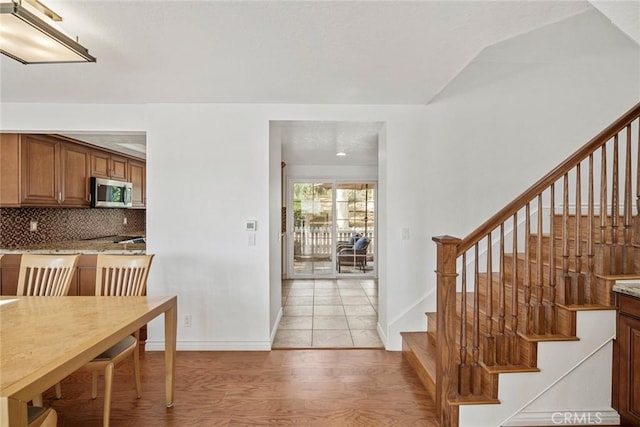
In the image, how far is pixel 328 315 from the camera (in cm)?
418

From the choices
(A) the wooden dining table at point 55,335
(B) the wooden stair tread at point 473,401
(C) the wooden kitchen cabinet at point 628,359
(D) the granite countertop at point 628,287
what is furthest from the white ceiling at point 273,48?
(B) the wooden stair tread at point 473,401

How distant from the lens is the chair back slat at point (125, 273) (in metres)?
2.40

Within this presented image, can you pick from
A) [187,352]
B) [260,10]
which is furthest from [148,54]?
[187,352]

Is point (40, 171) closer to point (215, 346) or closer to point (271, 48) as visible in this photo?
point (215, 346)

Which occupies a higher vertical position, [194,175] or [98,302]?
[194,175]

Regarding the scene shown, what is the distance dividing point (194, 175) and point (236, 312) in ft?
4.44

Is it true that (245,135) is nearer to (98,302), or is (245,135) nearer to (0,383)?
(98,302)

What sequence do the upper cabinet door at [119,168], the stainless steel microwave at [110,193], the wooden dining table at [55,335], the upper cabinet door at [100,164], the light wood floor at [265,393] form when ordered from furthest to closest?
the upper cabinet door at [119,168] → the upper cabinet door at [100,164] → the stainless steel microwave at [110,193] → the light wood floor at [265,393] → the wooden dining table at [55,335]

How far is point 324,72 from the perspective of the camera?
2.38 metres

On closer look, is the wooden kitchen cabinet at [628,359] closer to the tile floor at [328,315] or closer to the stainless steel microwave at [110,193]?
the tile floor at [328,315]

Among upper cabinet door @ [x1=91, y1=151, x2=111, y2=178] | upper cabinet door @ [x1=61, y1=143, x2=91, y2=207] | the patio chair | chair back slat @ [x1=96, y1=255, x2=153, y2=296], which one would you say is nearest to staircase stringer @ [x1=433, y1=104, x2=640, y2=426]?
chair back slat @ [x1=96, y1=255, x2=153, y2=296]

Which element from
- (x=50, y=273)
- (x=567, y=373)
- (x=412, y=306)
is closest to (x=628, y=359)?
(x=567, y=373)

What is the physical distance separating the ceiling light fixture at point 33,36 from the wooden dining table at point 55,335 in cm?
143

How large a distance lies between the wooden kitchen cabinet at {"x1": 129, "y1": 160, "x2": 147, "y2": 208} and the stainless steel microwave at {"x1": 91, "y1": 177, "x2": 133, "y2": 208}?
0.26 m
